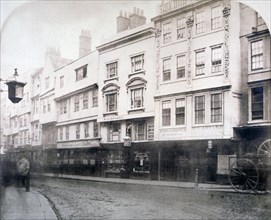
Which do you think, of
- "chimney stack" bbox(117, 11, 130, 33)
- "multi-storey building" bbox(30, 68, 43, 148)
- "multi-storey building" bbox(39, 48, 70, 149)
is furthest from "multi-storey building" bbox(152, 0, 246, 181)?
"multi-storey building" bbox(30, 68, 43, 148)

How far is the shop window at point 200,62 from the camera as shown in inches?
107

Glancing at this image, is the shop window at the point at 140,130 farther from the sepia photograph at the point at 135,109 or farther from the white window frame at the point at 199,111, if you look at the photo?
the white window frame at the point at 199,111

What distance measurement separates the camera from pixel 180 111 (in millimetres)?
2775

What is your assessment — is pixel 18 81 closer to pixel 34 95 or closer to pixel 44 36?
pixel 34 95

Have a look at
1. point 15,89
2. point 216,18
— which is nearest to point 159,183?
point 216,18

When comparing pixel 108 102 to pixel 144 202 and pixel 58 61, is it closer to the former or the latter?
pixel 58 61

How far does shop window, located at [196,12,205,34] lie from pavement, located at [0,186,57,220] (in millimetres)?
1884

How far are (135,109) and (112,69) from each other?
41 centimetres

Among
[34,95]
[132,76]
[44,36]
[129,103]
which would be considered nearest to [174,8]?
[132,76]

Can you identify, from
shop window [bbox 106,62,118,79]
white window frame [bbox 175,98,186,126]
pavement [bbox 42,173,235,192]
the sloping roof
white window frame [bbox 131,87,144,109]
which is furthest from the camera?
the sloping roof

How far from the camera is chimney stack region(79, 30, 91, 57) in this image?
10.1ft

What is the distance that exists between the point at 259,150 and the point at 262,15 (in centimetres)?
100

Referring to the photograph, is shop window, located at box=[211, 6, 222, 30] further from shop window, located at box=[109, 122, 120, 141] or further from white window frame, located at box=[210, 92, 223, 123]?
shop window, located at box=[109, 122, 120, 141]

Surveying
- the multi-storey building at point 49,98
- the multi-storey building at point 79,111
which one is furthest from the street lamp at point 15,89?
the multi-storey building at point 79,111
